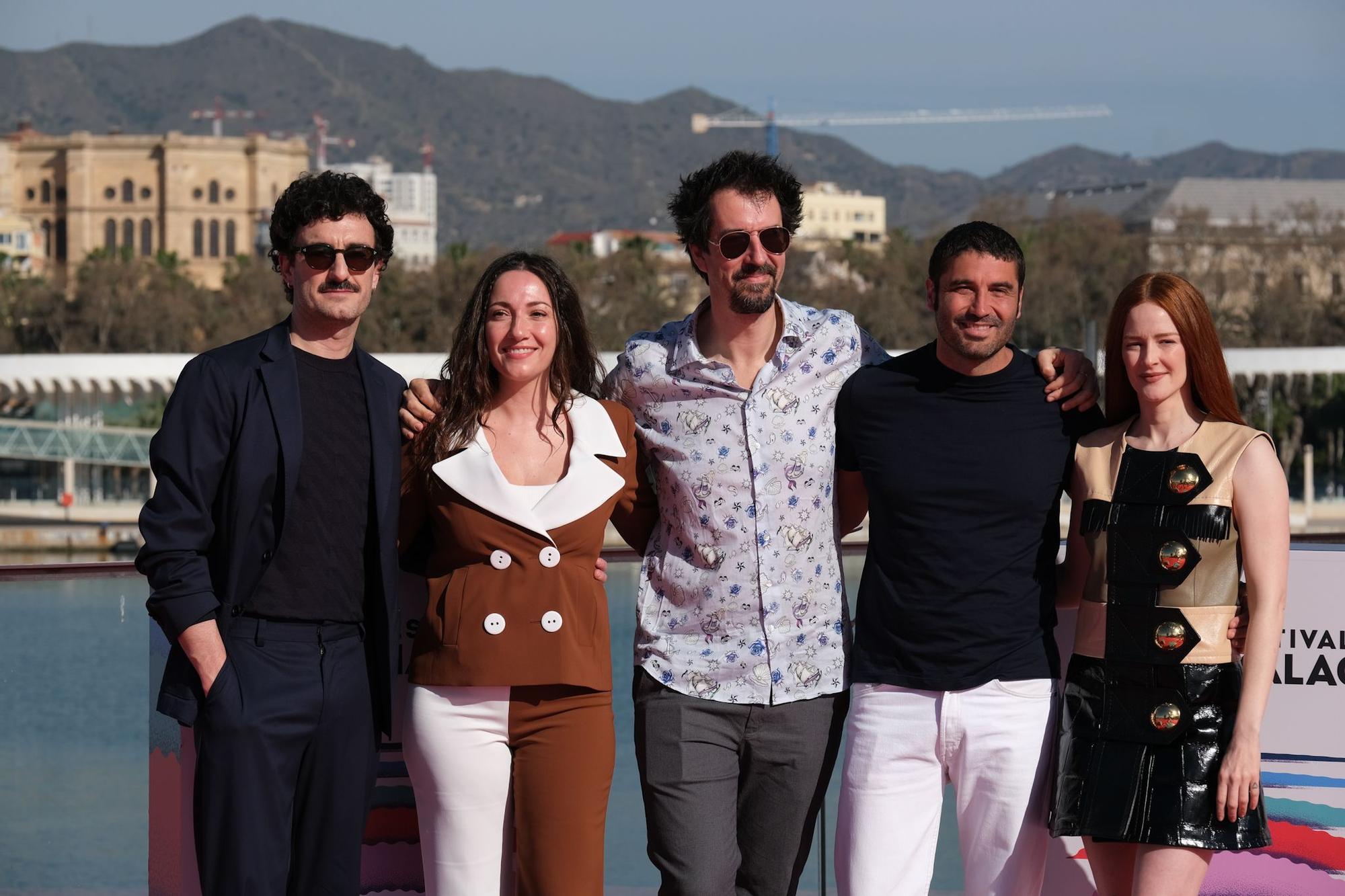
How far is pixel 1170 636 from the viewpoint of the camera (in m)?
3.53

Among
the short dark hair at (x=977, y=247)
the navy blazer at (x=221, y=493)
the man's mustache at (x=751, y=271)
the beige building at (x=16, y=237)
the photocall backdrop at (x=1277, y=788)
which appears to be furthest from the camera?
the beige building at (x=16, y=237)

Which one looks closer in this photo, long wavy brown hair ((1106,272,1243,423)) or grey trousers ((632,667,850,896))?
long wavy brown hair ((1106,272,1243,423))

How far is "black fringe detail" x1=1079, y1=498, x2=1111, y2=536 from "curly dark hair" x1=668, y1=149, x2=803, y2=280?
957 millimetres

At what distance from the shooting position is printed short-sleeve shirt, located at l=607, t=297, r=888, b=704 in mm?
3742

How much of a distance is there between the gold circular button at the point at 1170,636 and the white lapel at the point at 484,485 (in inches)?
52.5

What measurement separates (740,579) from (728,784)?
48 centimetres

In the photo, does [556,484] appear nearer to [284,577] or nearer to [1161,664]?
[284,577]

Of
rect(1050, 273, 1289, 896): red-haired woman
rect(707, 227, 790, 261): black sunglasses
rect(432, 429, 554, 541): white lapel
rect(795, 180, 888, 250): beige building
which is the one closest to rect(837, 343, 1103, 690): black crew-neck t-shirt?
rect(1050, 273, 1289, 896): red-haired woman

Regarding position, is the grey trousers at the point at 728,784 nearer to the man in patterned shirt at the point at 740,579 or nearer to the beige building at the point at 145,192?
the man in patterned shirt at the point at 740,579

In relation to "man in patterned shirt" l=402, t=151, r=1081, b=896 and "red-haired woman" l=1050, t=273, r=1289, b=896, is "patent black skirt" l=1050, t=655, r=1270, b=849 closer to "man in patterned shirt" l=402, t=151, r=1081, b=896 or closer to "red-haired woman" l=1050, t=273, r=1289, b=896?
"red-haired woman" l=1050, t=273, r=1289, b=896

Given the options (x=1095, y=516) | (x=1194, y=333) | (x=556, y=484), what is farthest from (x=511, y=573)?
(x=1194, y=333)

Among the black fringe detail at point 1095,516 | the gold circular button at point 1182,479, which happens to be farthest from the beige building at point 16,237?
the gold circular button at point 1182,479

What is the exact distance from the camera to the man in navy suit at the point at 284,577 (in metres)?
3.43

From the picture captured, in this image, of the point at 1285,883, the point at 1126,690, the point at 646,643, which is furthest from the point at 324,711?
the point at 1285,883
